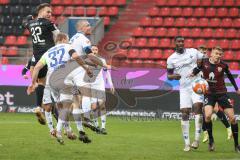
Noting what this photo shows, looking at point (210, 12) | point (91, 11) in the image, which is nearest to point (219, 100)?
point (210, 12)

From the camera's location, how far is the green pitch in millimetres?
13383

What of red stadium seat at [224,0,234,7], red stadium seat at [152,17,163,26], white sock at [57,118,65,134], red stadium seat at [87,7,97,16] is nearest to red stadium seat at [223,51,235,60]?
red stadium seat at [224,0,234,7]

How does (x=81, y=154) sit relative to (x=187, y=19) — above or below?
below

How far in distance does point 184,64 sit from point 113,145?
2.53 m

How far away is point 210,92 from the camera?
15305mm

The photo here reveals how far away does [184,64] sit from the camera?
51.3ft

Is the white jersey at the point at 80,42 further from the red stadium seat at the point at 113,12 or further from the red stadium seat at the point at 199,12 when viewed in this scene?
the red stadium seat at the point at 113,12

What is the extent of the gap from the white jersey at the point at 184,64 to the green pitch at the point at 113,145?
1.59m

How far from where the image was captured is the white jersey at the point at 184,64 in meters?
15.6

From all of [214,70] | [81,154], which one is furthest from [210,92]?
[81,154]

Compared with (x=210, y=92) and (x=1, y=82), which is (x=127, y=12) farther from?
(x=210, y=92)

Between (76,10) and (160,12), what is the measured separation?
4.32 metres

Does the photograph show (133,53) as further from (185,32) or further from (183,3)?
(183,3)

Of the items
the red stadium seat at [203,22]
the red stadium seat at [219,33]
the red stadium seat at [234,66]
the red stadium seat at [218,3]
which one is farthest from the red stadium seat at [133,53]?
the red stadium seat at [218,3]
